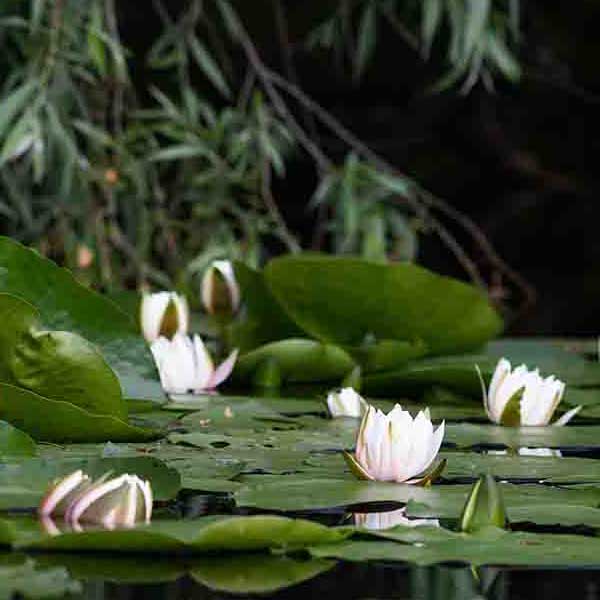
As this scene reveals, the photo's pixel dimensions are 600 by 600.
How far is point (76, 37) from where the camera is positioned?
3.06 m

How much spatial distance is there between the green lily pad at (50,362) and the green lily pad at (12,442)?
0.57 feet

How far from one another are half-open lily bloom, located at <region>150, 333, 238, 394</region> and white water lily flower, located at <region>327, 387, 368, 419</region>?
199 mm

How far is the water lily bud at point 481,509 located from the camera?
3.31ft

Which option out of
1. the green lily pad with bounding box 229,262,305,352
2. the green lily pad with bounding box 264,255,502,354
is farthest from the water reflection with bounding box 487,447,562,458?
the green lily pad with bounding box 229,262,305,352

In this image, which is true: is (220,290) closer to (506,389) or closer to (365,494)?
(506,389)

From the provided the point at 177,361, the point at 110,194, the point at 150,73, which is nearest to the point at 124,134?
the point at 110,194

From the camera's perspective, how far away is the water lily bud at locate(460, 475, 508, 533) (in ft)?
3.31

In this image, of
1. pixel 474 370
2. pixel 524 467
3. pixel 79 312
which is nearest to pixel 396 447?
pixel 524 467

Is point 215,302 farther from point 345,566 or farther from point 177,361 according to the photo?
point 345,566

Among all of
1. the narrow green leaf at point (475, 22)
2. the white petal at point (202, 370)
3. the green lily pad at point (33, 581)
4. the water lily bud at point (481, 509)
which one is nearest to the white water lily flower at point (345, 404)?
the white petal at point (202, 370)

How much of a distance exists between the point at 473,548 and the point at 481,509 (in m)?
0.05

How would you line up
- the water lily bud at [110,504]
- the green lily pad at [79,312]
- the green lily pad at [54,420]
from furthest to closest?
the green lily pad at [79,312], the green lily pad at [54,420], the water lily bud at [110,504]

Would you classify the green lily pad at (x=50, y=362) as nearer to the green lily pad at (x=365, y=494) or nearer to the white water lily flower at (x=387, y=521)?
the green lily pad at (x=365, y=494)

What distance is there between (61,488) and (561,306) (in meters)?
4.34
